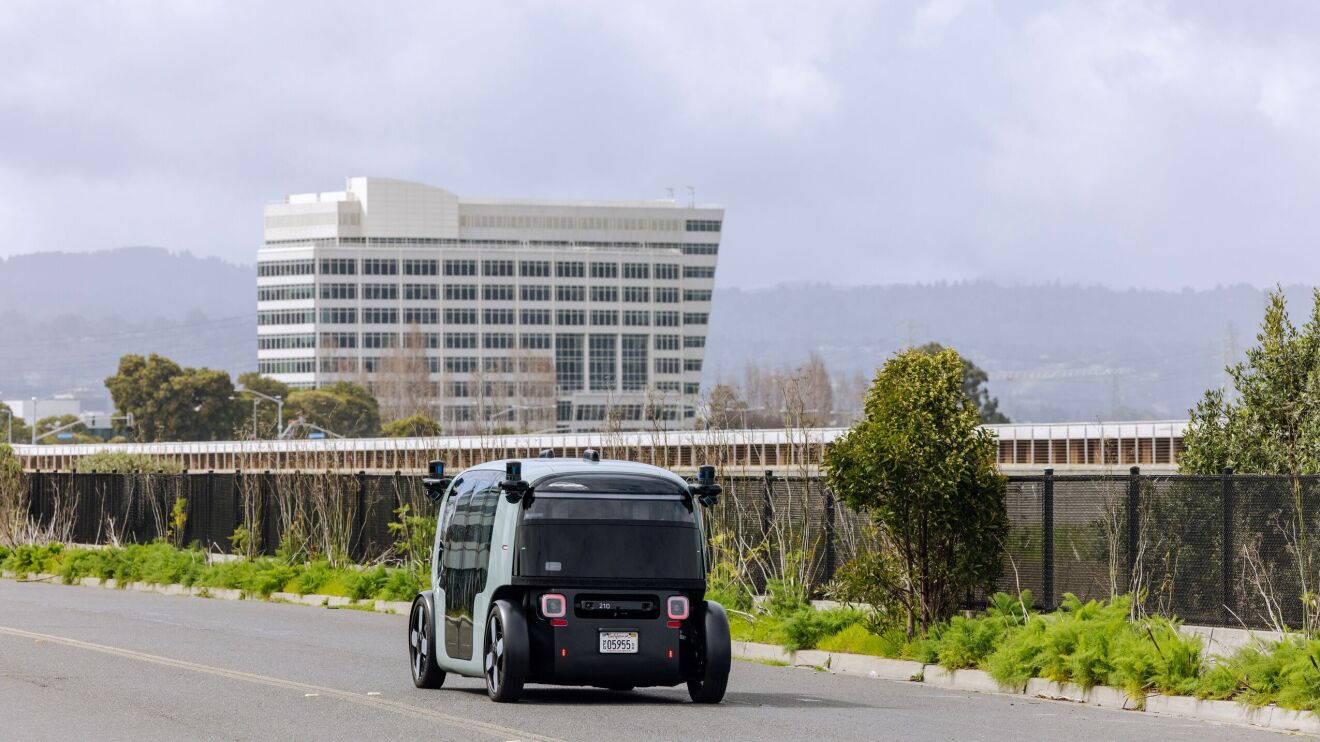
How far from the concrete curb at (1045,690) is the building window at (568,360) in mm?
176906

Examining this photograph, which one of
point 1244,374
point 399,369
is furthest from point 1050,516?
point 399,369

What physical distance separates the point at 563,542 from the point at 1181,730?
5.16m

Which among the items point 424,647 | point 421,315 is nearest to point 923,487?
point 424,647

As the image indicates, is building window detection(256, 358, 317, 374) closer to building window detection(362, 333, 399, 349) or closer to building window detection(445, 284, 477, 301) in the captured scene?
building window detection(362, 333, 399, 349)

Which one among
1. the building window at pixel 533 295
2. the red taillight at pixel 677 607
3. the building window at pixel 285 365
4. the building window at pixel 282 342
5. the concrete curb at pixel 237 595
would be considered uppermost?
the building window at pixel 533 295

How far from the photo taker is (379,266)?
639ft

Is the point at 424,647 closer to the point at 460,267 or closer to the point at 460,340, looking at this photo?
the point at 460,340

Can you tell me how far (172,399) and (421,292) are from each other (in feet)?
151

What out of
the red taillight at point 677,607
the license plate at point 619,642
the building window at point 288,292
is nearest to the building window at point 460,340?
the building window at point 288,292

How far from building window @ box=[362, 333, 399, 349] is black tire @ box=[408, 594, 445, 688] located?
17894 cm

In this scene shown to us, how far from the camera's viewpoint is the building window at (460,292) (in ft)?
641

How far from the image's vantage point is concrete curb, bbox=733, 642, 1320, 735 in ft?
48.8

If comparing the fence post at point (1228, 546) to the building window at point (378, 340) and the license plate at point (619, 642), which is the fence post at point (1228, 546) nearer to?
the license plate at point (619, 642)

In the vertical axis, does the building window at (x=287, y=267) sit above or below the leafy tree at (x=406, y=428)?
above
